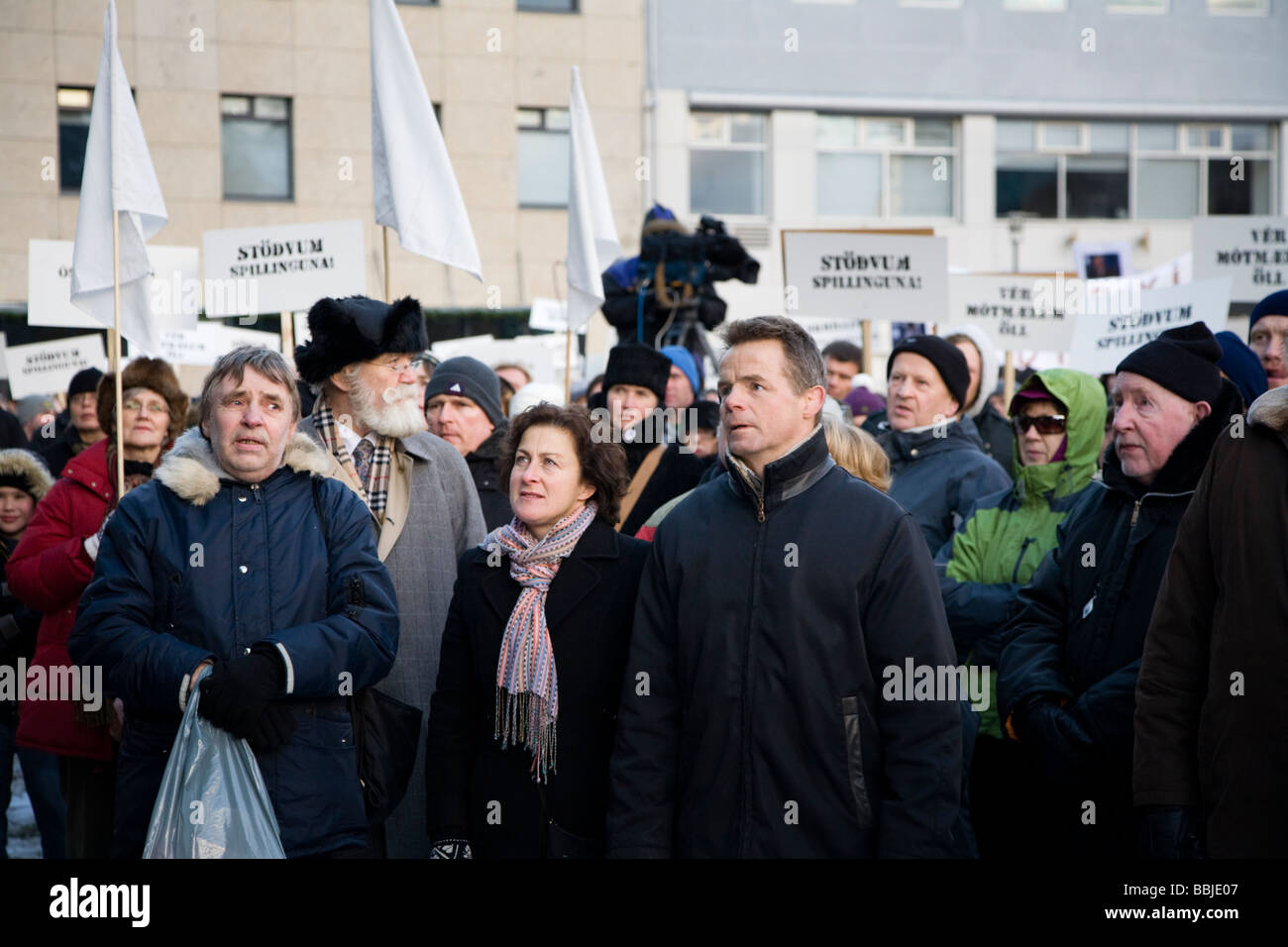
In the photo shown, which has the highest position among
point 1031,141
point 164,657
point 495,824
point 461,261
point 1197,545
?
point 1031,141

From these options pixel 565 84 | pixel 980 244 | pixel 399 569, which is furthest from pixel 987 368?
pixel 980 244

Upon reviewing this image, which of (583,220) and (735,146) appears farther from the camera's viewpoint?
(735,146)

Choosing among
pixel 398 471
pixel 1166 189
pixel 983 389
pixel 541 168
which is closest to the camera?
pixel 398 471

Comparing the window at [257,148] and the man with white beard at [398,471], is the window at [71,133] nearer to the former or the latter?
the window at [257,148]

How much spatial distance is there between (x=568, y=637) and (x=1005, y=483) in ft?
7.52

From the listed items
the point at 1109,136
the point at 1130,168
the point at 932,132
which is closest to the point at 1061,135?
the point at 1109,136

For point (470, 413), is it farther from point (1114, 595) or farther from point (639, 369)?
point (1114, 595)

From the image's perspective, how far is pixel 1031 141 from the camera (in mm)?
27234

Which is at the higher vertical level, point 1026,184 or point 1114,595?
point 1026,184

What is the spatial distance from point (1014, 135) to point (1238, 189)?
15.6 ft

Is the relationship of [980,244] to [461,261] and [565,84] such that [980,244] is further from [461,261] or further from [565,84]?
[461,261]

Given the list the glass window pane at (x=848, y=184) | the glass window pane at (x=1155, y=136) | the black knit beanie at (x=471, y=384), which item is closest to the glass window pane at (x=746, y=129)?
the glass window pane at (x=848, y=184)

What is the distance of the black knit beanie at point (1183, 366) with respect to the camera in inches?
156

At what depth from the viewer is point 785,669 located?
3.46 metres
